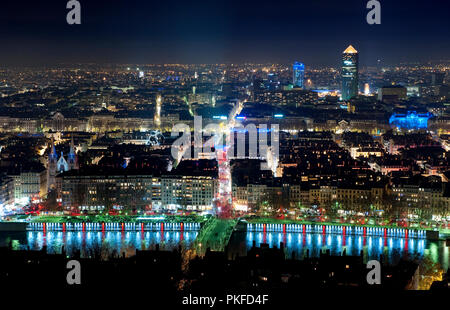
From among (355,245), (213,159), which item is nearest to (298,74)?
(213,159)

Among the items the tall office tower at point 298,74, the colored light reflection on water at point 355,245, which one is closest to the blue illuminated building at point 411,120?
the colored light reflection on water at point 355,245

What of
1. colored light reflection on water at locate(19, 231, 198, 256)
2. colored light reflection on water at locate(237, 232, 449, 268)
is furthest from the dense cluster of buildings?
colored light reflection on water at locate(19, 231, 198, 256)

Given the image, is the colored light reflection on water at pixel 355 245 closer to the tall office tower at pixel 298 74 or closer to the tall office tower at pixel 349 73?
the tall office tower at pixel 349 73

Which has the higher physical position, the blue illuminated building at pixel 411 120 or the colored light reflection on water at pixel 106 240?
the blue illuminated building at pixel 411 120

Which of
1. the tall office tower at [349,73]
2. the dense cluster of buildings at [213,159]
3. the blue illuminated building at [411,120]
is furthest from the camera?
the tall office tower at [349,73]
